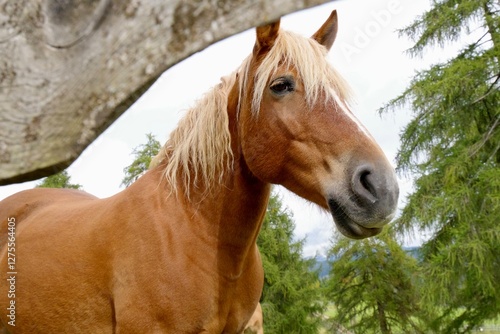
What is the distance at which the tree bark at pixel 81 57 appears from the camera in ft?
2.84

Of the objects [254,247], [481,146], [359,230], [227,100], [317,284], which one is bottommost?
[317,284]

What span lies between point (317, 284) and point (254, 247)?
12.4 meters

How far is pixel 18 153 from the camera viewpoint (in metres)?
0.89

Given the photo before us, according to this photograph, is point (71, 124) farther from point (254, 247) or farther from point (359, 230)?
point (254, 247)

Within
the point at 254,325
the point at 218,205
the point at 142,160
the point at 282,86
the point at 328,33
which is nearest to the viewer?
the point at 282,86

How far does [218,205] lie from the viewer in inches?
121

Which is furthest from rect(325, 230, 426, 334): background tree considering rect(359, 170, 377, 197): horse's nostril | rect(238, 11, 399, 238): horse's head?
rect(359, 170, 377, 197): horse's nostril

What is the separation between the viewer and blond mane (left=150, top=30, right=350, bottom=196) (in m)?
2.78

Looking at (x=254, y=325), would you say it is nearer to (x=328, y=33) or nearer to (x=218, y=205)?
(x=218, y=205)

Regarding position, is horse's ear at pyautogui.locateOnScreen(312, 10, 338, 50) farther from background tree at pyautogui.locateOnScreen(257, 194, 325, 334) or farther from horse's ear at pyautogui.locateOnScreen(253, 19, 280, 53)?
background tree at pyautogui.locateOnScreen(257, 194, 325, 334)

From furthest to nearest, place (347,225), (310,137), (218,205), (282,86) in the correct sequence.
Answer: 1. (218,205)
2. (282,86)
3. (310,137)
4. (347,225)

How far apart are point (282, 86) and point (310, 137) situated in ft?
1.07

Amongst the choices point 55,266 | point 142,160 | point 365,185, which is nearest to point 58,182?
point 142,160

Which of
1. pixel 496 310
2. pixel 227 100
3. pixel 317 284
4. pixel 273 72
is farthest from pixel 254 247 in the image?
pixel 317 284
